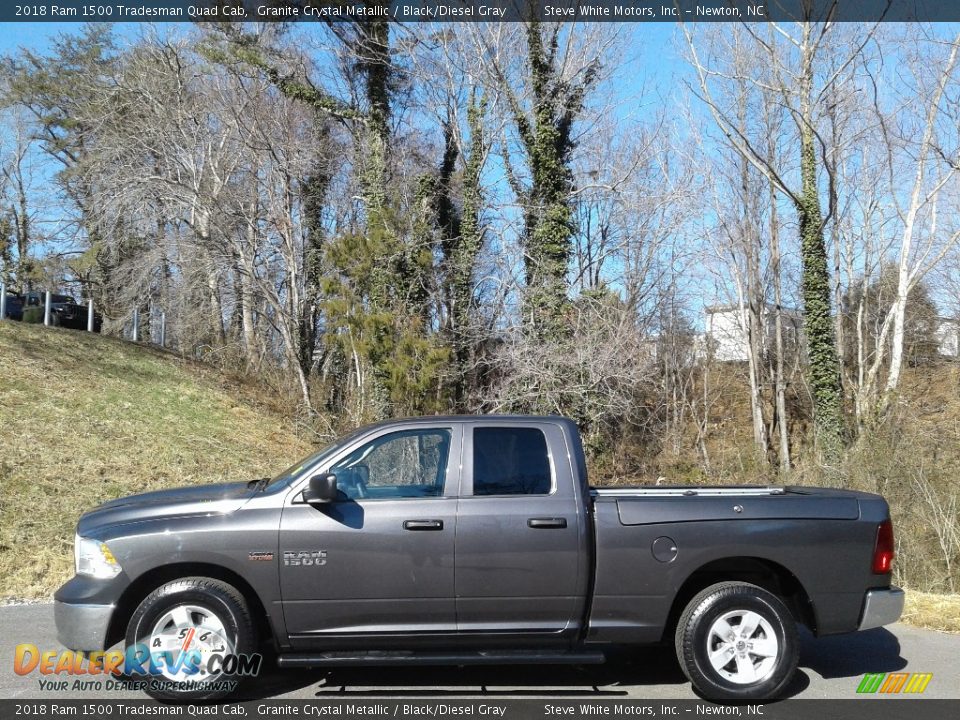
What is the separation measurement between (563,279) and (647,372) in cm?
319

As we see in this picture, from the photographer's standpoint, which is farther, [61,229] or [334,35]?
[61,229]

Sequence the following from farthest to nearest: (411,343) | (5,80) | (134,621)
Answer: (5,80)
(411,343)
(134,621)

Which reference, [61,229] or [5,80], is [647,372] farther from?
[5,80]

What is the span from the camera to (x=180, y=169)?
2319cm

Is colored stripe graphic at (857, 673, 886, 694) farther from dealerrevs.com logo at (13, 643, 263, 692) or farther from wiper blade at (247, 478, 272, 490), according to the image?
wiper blade at (247, 478, 272, 490)

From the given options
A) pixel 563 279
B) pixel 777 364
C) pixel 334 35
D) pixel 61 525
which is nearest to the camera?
pixel 61 525

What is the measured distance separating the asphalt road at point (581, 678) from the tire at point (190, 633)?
0.35 metres

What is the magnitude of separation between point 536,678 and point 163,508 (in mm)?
2868

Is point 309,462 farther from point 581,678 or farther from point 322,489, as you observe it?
point 581,678

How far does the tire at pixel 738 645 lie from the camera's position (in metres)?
5.64

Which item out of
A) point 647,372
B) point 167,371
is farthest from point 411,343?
point 167,371

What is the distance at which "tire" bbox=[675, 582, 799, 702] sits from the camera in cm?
564

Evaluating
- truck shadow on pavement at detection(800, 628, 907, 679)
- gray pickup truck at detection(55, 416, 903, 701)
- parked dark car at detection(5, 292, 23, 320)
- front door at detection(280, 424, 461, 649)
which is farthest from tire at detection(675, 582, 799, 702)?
parked dark car at detection(5, 292, 23, 320)

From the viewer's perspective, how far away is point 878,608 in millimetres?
5754
